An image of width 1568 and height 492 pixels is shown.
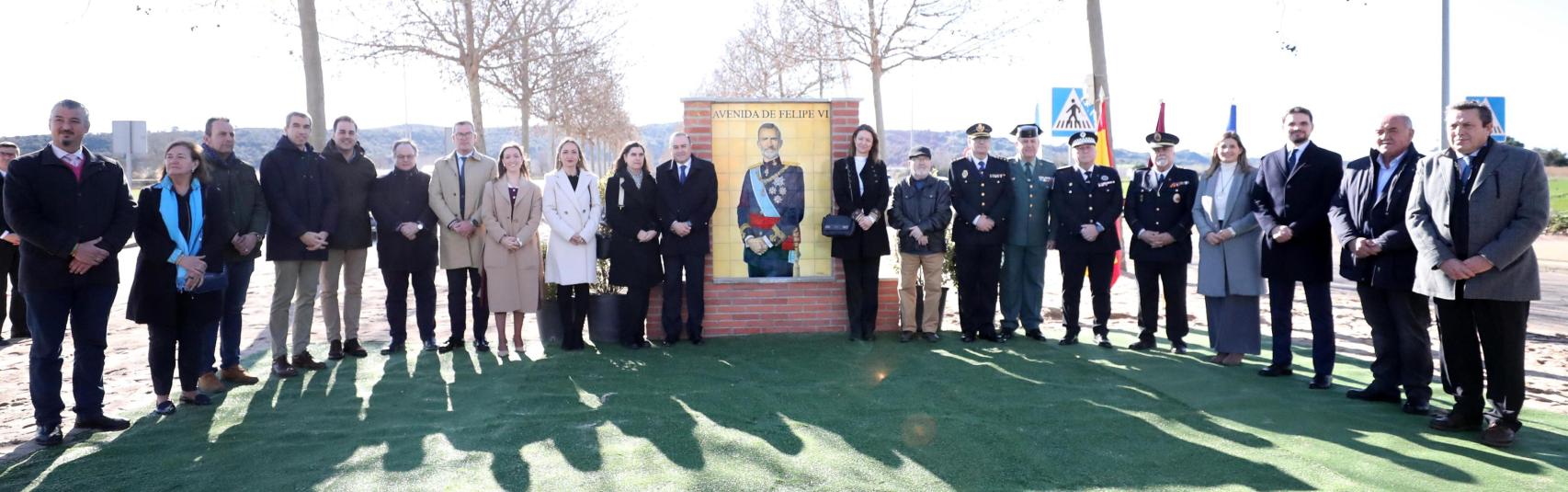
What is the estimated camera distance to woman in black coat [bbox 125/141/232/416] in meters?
5.57

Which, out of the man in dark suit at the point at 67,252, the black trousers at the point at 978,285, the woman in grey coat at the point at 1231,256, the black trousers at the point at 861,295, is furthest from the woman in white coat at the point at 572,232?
the woman in grey coat at the point at 1231,256

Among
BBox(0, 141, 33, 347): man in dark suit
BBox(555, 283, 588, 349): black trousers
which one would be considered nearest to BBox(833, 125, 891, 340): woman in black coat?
BBox(555, 283, 588, 349): black trousers

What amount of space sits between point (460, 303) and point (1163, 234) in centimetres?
A: 559

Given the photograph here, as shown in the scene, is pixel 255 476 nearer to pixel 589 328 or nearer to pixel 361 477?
pixel 361 477

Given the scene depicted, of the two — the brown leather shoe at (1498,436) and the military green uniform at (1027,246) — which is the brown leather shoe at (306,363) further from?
the brown leather shoe at (1498,436)

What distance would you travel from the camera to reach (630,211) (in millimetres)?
7797

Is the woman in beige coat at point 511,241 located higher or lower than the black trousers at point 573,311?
higher

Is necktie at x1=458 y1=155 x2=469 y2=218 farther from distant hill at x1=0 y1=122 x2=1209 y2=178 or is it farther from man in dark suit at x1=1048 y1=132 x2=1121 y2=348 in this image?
distant hill at x1=0 y1=122 x2=1209 y2=178

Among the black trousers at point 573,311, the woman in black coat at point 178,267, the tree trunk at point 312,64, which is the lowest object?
the black trousers at point 573,311

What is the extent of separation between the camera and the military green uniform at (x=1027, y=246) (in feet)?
26.5

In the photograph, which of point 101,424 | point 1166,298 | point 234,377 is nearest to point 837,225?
point 1166,298

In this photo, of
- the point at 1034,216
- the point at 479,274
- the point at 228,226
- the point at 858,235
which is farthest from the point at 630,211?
the point at 1034,216

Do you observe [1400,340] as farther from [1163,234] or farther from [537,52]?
[537,52]

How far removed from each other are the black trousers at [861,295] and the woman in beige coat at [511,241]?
8.57 feet
